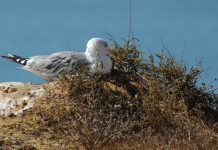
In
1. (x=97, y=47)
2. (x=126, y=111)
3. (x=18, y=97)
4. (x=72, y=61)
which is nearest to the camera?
(x=126, y=111)

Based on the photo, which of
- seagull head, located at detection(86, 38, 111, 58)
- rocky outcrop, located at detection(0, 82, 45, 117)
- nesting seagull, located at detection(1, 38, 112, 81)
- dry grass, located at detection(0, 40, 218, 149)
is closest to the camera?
dry grass, located at detection(0, 40, 218, 149)

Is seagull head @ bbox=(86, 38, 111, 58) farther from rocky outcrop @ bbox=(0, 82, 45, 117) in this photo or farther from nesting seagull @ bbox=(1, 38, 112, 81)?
rocky outcrop @ bbox=(0, 82, 45, 117)

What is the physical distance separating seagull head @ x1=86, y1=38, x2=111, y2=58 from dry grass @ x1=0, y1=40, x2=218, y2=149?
0.20 metres

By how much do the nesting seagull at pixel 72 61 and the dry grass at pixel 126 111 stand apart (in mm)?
227

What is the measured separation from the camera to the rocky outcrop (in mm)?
9000

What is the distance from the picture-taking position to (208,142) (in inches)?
281

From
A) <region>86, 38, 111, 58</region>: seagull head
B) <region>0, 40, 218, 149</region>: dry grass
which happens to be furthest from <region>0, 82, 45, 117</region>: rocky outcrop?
<region>86, 38, 111, 58</region>: seagull head

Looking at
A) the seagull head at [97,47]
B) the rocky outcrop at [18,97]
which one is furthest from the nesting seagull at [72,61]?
the rocky outcrop at [18,97]

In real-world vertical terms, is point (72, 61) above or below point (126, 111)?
above

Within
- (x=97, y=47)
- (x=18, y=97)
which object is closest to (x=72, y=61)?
(x=97, y=47)

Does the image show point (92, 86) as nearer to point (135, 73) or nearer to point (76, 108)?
point (76, 108)

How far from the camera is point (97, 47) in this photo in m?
10.0

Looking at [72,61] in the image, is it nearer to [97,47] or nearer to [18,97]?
[97,47]

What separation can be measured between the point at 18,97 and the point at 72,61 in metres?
1.07
